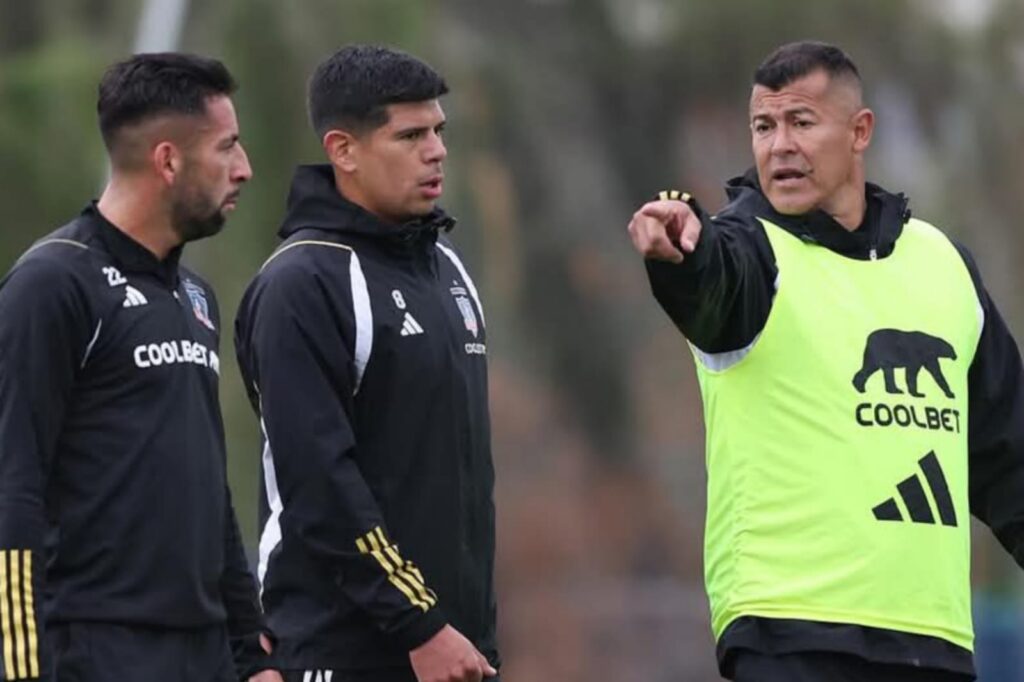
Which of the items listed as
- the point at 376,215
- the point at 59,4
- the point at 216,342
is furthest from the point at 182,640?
the point at 59,4

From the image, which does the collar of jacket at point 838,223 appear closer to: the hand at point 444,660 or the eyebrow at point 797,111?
the eyebrow at point 797,111

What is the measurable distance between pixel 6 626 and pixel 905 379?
233 centimetres

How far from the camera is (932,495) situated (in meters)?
6.61

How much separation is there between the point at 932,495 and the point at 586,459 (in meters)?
19.9

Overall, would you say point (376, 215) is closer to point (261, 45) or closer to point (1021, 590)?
point (261, 45)

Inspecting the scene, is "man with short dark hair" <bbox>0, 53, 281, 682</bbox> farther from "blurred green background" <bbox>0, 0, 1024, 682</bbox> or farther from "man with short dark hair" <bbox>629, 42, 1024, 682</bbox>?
"blurred green background" <bbox>0, 0, 1024, 682</bbox>

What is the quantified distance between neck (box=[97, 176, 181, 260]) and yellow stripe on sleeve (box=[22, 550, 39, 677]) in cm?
88

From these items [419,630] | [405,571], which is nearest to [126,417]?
[405,571]

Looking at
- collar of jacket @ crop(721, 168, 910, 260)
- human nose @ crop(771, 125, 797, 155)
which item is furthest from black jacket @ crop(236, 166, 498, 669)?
human nose @ crop(771, 125, 797, 155)

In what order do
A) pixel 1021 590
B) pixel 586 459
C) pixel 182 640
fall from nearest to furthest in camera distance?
pixel 182 640 → pixel 1021 590 → pixel 586 459

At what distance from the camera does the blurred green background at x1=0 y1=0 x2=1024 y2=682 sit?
53.3ft

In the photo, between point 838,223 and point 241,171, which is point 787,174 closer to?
point 838,223

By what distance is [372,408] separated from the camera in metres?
6.55

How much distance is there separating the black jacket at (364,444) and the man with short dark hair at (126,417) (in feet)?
0.56
